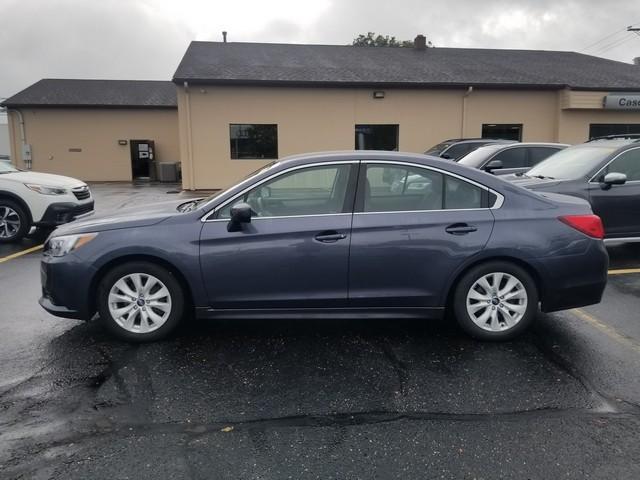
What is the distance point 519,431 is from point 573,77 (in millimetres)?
19512

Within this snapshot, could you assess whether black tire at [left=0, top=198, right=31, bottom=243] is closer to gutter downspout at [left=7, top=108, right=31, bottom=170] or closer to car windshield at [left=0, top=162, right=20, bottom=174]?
car windshield at [left=0, top=162, right=20, bottom=174]

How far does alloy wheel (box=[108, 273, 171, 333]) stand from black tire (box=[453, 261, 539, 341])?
239 cm

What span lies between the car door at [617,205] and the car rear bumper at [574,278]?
2.88m

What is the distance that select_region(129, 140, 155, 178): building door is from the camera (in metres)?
26.2

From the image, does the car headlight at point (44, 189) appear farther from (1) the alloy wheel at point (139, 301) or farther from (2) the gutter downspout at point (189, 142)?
(2) the gutter downspout at point (189, 142)

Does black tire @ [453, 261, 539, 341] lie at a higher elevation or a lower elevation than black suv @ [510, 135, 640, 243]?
lower

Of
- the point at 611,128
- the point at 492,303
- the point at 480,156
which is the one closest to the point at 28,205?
the point at 492,303

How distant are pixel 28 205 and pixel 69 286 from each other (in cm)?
555

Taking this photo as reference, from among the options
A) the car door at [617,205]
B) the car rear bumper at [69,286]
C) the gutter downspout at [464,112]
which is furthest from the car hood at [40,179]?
the gutter downspout at [464,112]

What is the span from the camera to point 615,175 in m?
6.92

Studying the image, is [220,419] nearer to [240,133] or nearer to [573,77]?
[240,133]

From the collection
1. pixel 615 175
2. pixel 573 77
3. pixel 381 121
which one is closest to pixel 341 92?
pixel 381 121

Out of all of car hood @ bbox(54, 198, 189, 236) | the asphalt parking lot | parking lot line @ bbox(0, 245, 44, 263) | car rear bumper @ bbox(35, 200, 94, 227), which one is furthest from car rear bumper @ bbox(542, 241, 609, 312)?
car rear bumper @ bbox(35, 200, 94, 227)

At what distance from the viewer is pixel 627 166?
7.29 metres
